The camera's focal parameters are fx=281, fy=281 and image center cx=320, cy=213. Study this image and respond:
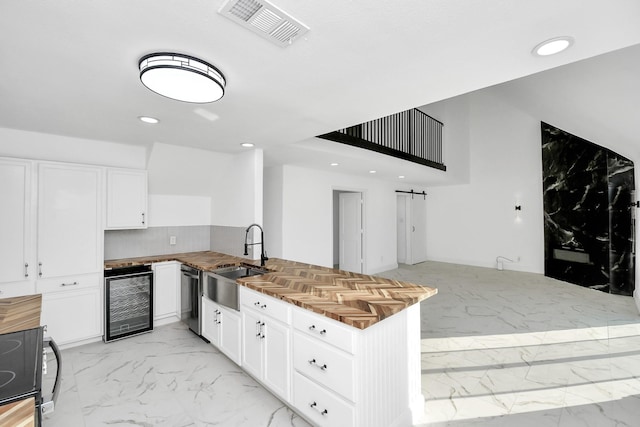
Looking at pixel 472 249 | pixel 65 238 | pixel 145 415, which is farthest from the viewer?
pixel 472 249

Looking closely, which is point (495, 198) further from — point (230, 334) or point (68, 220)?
point (68, 220)

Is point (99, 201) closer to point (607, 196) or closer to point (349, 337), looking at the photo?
point (349, 337)

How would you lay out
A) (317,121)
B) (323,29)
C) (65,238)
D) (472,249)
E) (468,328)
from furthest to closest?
(472,249) < (468,328) < (65,238) < (317,121) < (323,29)

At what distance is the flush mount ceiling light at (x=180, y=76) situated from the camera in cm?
148

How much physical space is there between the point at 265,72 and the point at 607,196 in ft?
21.6

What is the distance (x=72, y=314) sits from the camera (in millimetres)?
3053

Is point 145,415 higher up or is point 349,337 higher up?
point 349,337

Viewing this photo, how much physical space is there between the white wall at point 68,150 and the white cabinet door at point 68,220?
25 centimetres

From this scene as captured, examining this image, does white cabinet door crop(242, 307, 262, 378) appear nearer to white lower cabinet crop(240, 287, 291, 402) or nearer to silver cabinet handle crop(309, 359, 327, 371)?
white lower cabinet crop(240, 287, 291, 402)

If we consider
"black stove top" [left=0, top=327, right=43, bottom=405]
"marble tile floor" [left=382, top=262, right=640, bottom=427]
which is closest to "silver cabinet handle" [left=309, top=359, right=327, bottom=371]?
"marble tile floor" [left=382, top=262, right=640, bottom=427]

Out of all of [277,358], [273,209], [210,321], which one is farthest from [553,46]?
[273,209]

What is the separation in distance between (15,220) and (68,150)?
90cm

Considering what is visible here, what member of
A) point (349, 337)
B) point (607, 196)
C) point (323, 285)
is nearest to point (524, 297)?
point (607, 196)

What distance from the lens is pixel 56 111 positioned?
7.75 ft
